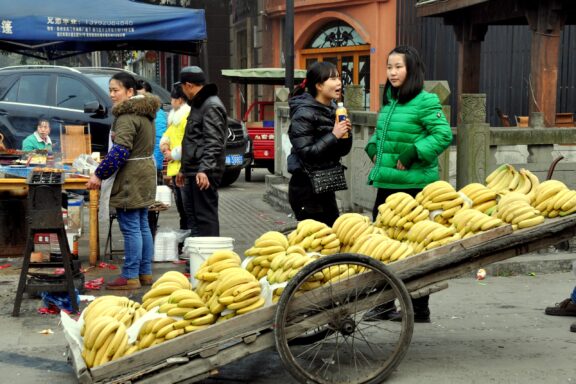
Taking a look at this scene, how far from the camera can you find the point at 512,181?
20.5 feet

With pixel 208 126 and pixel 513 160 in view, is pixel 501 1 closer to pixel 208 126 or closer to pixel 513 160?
pixel 513 160

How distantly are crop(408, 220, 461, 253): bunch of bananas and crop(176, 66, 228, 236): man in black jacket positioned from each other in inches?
114

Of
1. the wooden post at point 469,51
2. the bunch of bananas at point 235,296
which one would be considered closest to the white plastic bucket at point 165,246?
the bunch of bananas at point 235,296

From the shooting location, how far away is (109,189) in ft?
26.0

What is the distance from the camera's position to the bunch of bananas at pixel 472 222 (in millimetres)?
5547

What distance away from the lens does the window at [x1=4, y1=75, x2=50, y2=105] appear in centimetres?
1412

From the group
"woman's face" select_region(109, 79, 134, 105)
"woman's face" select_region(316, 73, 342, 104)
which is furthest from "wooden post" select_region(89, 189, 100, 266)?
"woman's face" select_region(316, 73, 342, 104)

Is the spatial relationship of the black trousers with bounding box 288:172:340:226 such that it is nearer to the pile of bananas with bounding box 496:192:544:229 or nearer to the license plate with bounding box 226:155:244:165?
the pile of bananas with bounding box 496:192:544:229

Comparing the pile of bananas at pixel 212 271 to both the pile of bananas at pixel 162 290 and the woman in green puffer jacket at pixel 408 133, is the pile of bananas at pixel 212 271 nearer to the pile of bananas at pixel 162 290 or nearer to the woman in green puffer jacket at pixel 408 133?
the pile of bananas at pixel 162 290

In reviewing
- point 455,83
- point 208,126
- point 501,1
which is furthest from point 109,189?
point 455,83

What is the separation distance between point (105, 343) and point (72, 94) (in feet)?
31.7

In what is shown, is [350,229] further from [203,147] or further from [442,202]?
[203,147]

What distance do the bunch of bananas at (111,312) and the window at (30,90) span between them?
9.27 metres

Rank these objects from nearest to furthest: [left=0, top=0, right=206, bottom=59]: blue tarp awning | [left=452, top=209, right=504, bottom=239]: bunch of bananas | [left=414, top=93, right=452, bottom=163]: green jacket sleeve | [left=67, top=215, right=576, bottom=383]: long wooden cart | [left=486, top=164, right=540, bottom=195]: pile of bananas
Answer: [left=67, top=215, right=576, bottom=383]: long wooden cart < [left=452, top=209, right=504, bottom=239]: bunch of bananas < [left=486, top=164, right=540, bottom=195]: pile of bananas < [left=414, top=93, right=452, bottom=163]: green jacket sleeve < [left=0, top=0, right=206, bottom=59]: blue tarp awning
